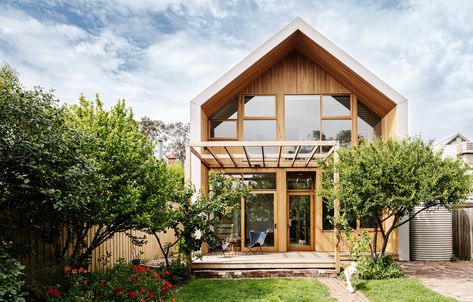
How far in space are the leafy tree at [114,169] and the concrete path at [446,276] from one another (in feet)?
20.8

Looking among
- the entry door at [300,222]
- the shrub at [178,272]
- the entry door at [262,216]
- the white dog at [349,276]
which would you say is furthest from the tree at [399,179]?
the shrub at [178,272]

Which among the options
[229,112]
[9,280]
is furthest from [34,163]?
[229,112]

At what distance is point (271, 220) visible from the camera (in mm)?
13047

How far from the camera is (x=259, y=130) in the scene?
13.1 metres

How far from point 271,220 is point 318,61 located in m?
5.81

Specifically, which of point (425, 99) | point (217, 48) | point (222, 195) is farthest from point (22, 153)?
point (425, 99)

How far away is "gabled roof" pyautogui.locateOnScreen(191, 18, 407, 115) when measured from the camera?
11797 millimetres

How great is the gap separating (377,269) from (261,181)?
16.5 feet

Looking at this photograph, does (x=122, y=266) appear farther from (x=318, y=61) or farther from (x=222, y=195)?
(x=318, y=61)

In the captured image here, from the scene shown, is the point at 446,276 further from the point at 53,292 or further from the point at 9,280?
the point at 9,280

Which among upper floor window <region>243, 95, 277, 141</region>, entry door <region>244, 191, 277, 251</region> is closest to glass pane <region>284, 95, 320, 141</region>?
upper floor window <region>243, 95, 277, 141</region>

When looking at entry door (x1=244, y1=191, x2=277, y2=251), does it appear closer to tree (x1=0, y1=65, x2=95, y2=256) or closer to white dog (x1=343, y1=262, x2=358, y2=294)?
white dog (x1=343, y1=262, x2=358, y2=294)

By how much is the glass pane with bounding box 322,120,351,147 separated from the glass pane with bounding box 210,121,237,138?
3187 mm

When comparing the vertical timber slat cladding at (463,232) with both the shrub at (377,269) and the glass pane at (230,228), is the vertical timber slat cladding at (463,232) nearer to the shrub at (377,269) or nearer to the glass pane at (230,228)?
the shrub at (377,269)
